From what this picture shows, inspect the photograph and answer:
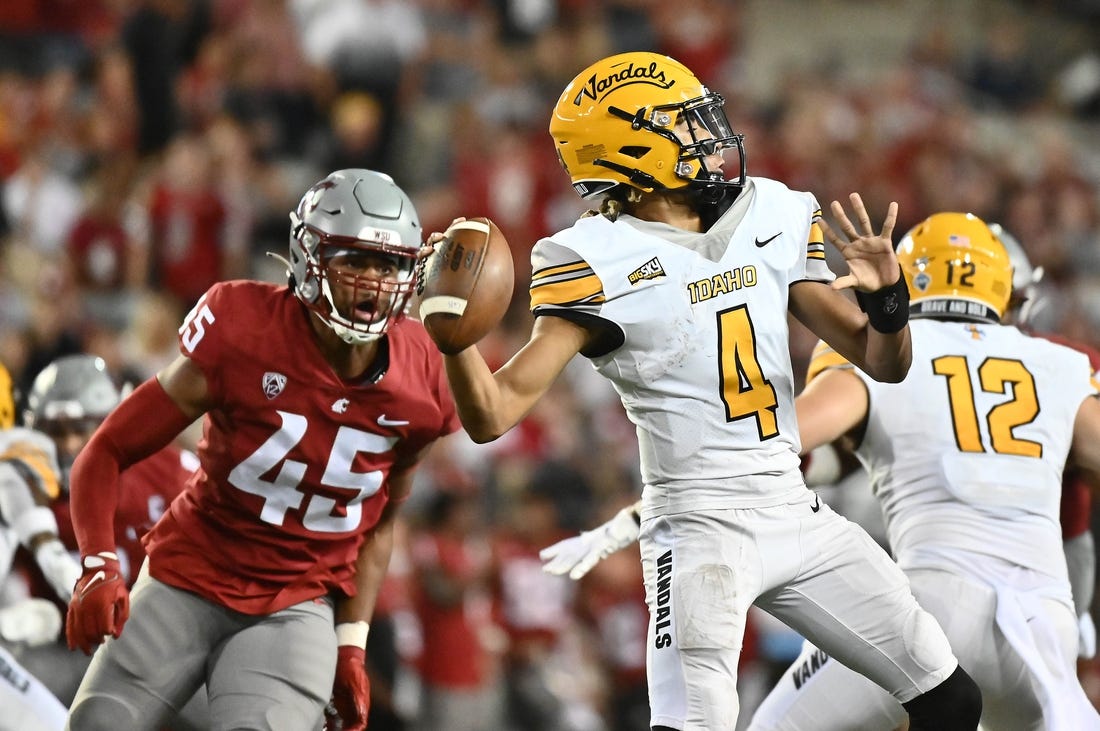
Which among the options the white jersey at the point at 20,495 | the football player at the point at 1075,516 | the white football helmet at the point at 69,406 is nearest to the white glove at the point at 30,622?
the white jersey at the point at 20,495

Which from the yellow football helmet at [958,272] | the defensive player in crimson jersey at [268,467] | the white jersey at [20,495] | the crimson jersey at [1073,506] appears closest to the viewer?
the defensive player in crimson jersey at [268,467]

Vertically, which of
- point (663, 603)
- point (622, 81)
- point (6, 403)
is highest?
point (622, 81)

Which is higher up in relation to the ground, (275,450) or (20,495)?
(275,450)

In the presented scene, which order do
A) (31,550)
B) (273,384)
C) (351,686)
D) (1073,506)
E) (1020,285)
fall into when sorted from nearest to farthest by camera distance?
(273,384) → (351,686) → (31,550) → (1073,506) → (1020,285)

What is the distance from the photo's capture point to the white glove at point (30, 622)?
15.1ft

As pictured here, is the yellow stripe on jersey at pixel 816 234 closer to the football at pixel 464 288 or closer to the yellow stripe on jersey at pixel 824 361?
the yellow stripe on jersey at pixel 824 361

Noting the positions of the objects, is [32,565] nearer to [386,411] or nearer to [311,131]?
[386,411]

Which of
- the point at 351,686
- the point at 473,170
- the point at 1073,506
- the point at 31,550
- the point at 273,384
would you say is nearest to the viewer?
the point at 273,384

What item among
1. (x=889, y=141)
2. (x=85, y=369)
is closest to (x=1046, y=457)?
(x=85, y=369)

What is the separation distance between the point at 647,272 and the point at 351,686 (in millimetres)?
1385

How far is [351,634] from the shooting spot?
3.99 meters

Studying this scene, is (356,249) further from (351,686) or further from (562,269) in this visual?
(351,686)

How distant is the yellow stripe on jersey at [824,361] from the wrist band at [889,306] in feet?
2.41

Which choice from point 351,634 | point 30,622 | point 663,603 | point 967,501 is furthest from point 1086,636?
point 30,622
